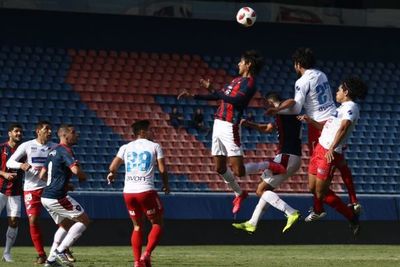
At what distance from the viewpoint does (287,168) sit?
14320 millimetres

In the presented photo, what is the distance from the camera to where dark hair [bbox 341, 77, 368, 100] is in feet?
43.8

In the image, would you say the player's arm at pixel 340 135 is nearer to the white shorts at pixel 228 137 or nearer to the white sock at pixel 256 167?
the white sock at pixel 256 167

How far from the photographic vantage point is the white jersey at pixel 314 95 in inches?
544

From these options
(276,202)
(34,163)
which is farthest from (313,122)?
(34,163)

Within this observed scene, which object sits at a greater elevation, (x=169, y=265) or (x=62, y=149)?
(x=62, y=149)

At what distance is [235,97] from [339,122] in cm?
144

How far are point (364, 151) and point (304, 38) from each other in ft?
11.9

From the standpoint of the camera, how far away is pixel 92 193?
19.7 meters

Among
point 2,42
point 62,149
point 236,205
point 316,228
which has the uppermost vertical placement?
point 2,42

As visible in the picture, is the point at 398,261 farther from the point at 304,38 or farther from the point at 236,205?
the point at 304,38

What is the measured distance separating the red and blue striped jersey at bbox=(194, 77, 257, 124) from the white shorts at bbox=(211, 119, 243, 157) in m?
0.07

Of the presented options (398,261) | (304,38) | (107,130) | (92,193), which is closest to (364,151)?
(304,38)

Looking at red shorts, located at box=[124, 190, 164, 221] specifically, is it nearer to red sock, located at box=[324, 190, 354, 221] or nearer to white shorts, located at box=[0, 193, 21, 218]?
red sock, located at box=[324, 190, 354, 221]

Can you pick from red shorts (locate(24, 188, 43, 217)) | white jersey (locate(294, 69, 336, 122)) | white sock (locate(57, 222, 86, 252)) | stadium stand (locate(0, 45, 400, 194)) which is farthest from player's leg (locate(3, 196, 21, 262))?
stadium stand (locate(0, 45, 400, 194))
